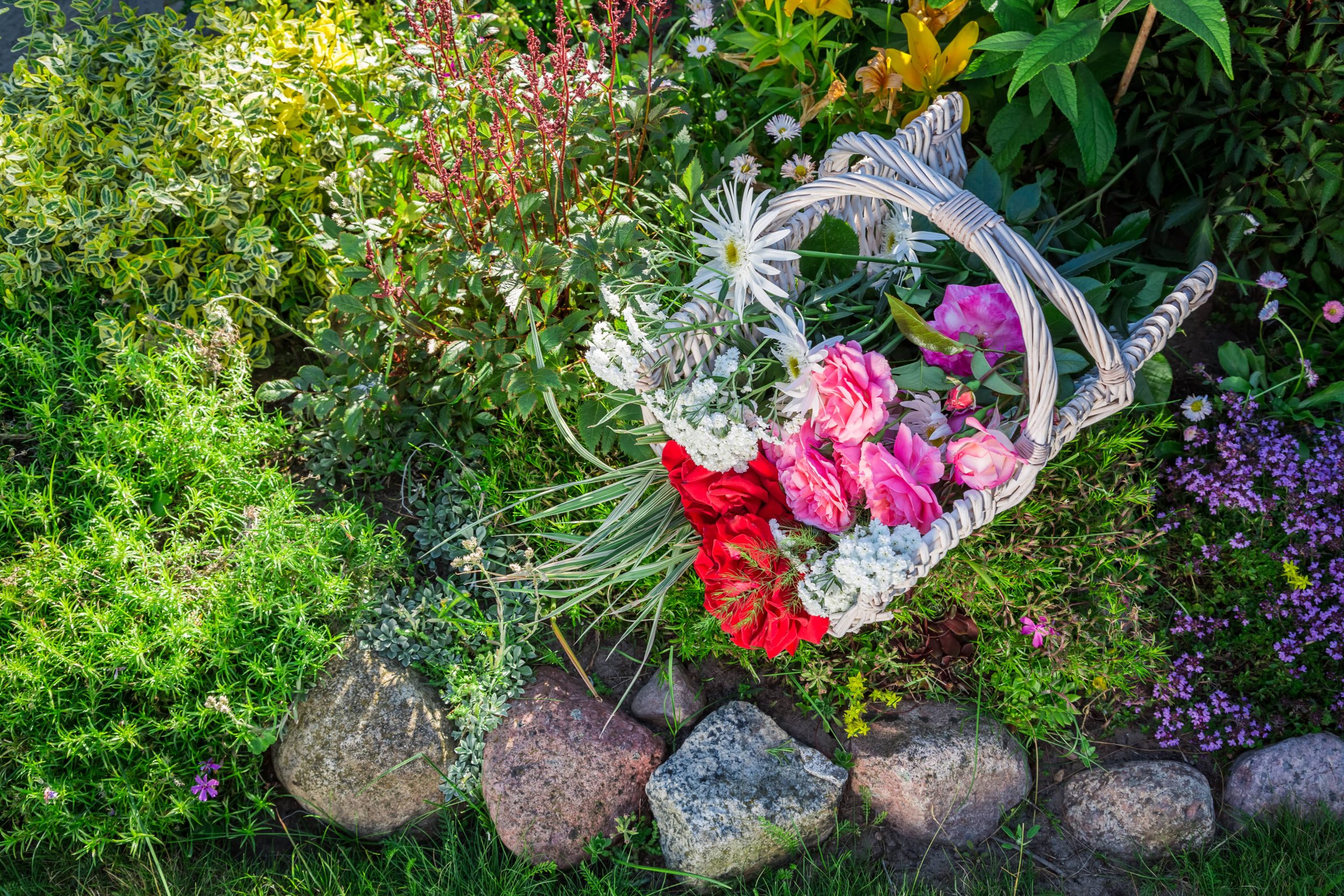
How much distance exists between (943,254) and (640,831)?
1.51 m

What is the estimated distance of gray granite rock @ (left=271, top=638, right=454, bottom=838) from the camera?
2.05m

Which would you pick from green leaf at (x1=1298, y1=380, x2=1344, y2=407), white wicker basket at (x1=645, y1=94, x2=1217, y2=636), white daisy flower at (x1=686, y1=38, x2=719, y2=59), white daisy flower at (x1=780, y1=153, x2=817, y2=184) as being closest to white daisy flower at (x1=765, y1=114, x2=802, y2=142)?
white daisy flower at (x1=780, y1=153, x2=817, y2=184)

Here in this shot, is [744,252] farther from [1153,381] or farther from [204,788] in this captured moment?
[204,788]

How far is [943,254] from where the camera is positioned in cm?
195

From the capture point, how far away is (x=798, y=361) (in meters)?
1.64

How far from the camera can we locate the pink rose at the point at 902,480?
1560mm

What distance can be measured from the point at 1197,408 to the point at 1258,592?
47 cm

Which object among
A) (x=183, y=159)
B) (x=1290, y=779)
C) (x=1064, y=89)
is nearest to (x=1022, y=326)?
(x=1064, y=89)

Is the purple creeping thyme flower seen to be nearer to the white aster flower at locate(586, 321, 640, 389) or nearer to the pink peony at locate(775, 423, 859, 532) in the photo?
the white aster flower at locate(586, 321, 640, 389)

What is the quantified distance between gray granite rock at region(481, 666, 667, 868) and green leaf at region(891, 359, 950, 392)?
1078mm

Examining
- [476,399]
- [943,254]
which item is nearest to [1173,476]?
[943,254]

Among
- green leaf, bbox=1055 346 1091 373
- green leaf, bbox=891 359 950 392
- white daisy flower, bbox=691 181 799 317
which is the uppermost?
white daisy flower, bbox=691 181 799 317

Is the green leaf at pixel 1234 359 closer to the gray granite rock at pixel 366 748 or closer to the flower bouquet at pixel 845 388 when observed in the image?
the flower bouquet at pixel 845 388

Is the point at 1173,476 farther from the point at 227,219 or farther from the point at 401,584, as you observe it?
the point at 227,219
